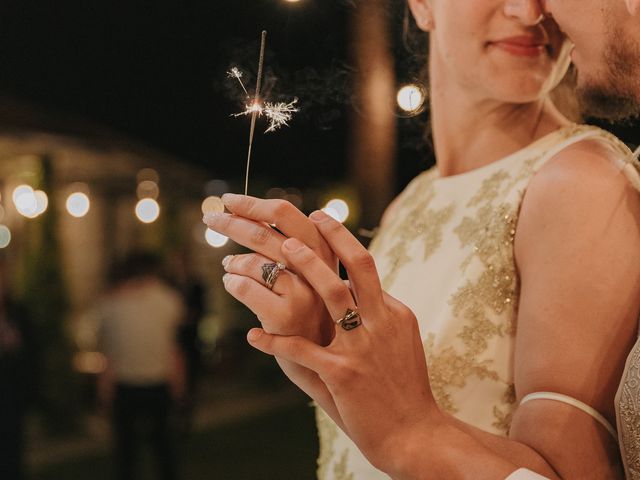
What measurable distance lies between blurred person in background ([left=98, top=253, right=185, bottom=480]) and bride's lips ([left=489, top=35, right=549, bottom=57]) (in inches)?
192

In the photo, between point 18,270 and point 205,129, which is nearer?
point 18,270

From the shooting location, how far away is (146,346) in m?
6.10

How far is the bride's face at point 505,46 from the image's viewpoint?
5.40ft

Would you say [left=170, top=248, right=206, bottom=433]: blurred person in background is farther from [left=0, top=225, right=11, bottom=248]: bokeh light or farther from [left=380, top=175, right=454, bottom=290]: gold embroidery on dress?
[left=380, top=175, right=454, bottom=290]: gold embroidery on dress

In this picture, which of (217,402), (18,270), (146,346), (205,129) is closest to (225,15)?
(146,346)

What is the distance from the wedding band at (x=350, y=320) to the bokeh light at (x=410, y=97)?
2.60ft

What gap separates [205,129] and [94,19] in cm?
892

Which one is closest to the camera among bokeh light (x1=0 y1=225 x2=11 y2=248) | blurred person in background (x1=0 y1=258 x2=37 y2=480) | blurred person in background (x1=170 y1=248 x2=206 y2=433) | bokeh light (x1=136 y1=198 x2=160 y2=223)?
blurred person in background (x1=0 y1=258 x2=37 y2=480)

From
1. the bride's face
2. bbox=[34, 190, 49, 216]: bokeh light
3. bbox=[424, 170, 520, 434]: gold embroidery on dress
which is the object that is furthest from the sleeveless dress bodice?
bbox=[34, 190, 49, 216]: bokeh light

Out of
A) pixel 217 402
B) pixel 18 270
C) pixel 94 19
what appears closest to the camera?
pixel 94 19

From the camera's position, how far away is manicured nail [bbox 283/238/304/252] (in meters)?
1.21

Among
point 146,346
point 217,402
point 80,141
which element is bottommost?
point 217,402

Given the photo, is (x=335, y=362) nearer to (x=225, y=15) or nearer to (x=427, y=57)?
(x=225, y=15)

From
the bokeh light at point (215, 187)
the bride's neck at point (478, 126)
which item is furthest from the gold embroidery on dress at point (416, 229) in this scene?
the bokeh light at point (215, 187)
